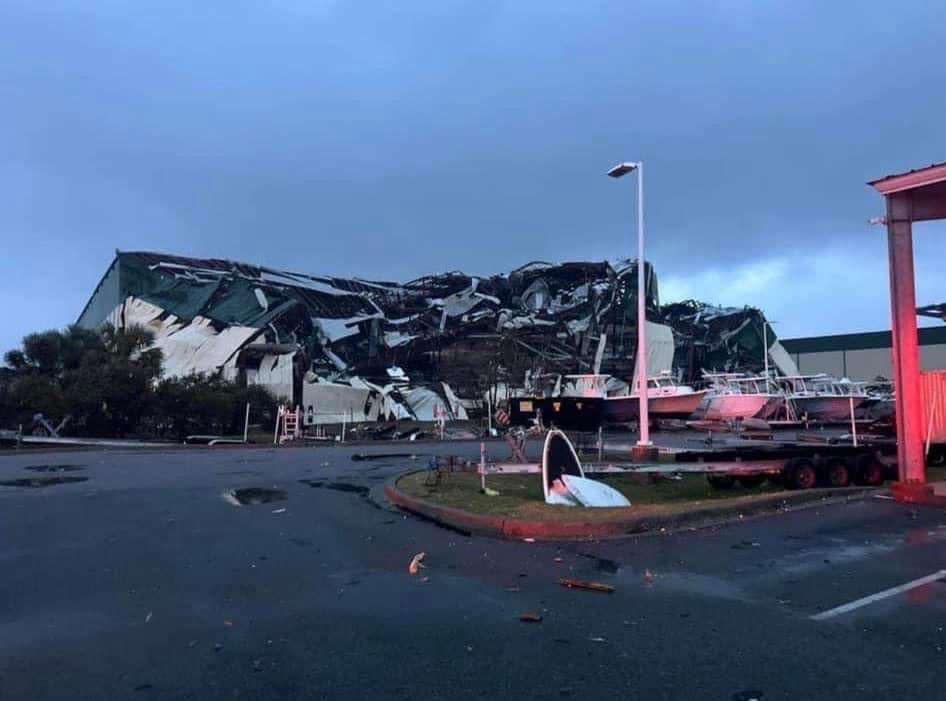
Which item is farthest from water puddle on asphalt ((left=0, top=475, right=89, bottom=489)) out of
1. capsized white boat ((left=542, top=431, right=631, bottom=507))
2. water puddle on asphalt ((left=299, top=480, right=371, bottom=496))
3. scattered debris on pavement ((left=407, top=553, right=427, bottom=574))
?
scattered debris on pavement ((left=407, top=553, right=427, bottom=574))

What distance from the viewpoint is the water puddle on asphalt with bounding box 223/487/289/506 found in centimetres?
1445

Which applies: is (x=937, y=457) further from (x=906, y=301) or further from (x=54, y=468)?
(x=54, y=468)

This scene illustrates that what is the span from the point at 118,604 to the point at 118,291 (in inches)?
2909

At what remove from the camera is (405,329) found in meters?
84.2

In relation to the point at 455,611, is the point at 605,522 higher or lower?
higher

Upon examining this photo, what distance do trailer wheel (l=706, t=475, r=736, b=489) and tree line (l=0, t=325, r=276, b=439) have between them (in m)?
35.6

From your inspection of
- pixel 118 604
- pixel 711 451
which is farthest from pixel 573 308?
pixel 118 604

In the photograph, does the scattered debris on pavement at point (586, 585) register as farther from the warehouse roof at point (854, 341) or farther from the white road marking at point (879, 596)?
the warehouse roof at point (854, 341)

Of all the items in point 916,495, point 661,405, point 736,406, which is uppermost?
point 661,405

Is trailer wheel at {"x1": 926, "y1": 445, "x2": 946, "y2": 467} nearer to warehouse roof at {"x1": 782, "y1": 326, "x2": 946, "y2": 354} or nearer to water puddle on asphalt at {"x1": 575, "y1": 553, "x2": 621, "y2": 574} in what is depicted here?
water puddle on asphalt at {"x1": 575, "y1": 553, "x2": 621, "y2": 574}

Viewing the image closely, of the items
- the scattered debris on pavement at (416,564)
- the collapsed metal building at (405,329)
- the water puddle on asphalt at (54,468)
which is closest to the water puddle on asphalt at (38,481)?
the water puddle on asphalt at (54,468)

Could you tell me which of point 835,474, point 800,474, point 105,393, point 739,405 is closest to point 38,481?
point 800,474

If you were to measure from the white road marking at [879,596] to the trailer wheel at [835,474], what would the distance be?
7566mm

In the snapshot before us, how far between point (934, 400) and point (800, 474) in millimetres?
3343
